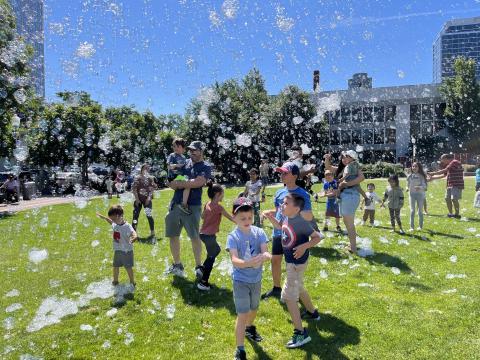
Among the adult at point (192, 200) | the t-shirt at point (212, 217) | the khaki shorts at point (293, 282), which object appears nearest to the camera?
the khaki shorts at point (293, 282)

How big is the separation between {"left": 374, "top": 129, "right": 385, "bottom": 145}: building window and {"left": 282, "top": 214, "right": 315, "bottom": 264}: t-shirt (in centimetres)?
5029

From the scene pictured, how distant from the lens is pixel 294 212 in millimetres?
4629

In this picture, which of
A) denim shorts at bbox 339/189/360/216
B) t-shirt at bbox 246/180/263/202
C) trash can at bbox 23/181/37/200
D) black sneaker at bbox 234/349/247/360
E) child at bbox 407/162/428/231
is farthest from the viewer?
trash can at bbox 23/181/37/200

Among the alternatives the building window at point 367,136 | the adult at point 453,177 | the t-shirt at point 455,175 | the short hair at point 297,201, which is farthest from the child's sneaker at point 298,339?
the building window at point 367,136

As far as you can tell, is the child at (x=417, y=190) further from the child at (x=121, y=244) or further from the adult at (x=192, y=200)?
the child at (x=121, y=244)

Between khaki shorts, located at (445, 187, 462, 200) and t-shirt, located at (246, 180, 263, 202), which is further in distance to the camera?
khaki shorts, located at (445, 187, 462, 200)

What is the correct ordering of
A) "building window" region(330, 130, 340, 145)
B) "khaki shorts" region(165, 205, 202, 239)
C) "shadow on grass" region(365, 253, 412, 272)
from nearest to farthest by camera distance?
"khaki shorts" region(165, 205, 202, 239), "shadow on grass" region(365, 253, 412, 272), "building window" region(330, 130, 340, 145)

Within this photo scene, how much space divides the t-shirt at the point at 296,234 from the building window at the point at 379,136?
5029 cm

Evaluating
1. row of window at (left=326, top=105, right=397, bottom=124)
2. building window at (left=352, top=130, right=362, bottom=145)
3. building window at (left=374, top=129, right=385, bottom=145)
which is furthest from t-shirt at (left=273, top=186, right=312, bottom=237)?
building window at (left=374, top=129, right=385, bottom=145)

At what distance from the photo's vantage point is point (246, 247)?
4.38 metres

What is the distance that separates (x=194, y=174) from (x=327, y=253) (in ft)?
10.7

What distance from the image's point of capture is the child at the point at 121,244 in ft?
21.4

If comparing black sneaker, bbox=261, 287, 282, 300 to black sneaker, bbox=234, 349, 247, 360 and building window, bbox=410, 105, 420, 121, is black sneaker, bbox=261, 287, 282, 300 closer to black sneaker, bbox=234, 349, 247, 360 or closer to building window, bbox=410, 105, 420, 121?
black sneaker, bbox=234, 349, 247, 360

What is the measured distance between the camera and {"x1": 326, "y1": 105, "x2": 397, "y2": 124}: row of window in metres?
51.7
